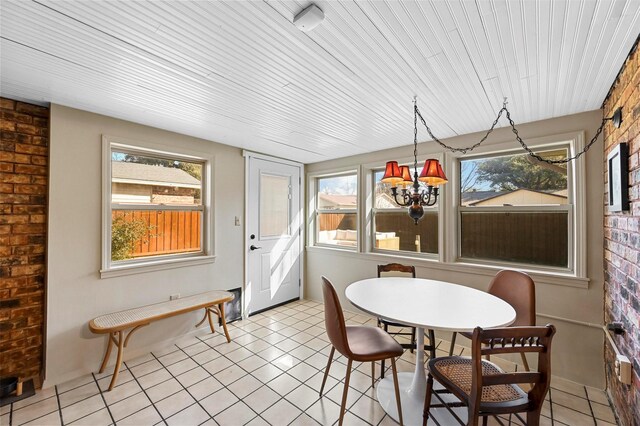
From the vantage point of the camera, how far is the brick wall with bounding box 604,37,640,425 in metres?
1.46

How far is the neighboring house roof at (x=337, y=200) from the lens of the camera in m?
4.10

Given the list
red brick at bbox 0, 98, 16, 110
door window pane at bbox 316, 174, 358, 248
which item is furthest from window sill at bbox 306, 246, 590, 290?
red brick at bbox 0, 98, 16, 110

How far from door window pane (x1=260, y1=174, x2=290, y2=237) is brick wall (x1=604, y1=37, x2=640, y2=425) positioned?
348 cm

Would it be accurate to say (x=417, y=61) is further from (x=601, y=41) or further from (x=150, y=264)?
(x=150, y=264)

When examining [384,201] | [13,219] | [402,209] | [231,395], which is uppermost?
[384,201]

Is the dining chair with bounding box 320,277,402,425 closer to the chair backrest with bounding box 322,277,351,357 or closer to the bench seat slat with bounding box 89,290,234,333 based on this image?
the chair backrest with bounding box 322,277,351,357

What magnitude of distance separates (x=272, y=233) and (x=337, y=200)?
45.1 inches

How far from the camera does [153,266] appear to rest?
2764 mm

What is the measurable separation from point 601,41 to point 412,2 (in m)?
1.07

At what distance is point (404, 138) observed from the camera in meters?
3.07

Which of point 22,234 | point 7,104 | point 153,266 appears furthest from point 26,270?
point 7,104

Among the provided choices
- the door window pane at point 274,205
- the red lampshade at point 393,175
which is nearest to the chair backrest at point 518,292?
the red lampshade at point 393,175

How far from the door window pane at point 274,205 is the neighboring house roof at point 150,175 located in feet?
3.06

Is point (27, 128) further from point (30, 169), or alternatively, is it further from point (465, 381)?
point (465, 381)
